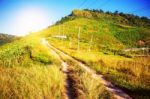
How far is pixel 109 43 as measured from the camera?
7362 centimetres

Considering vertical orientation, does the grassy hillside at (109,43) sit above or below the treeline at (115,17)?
below

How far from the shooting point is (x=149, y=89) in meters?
10.2

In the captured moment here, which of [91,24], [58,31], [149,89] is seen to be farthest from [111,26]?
[149,89]

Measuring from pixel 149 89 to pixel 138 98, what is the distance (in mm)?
1515

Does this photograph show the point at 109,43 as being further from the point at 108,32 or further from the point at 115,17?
the point at 115,17

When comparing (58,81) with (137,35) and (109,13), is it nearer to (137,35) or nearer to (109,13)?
(137,35)

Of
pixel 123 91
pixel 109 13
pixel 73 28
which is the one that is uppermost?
pixel 109 13

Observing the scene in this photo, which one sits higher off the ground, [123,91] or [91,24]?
[91,24]

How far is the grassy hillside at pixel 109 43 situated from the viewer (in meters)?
12.4

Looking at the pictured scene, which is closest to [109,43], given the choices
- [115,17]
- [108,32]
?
[108,32]

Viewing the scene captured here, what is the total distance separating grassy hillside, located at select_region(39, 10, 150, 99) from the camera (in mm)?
12383

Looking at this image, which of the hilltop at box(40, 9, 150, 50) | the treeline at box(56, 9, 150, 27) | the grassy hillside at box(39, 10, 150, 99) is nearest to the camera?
the grassy hillside at box(39, 10, 150, 99)

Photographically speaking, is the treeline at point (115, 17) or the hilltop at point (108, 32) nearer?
the hilltop at point (108, 32)

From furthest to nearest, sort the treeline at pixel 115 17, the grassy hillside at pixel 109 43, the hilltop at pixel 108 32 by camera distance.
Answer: the treeline at pixel 115 17 → the hilltop at pixel 108 32 → the grassy hillside at pixel 109 43
